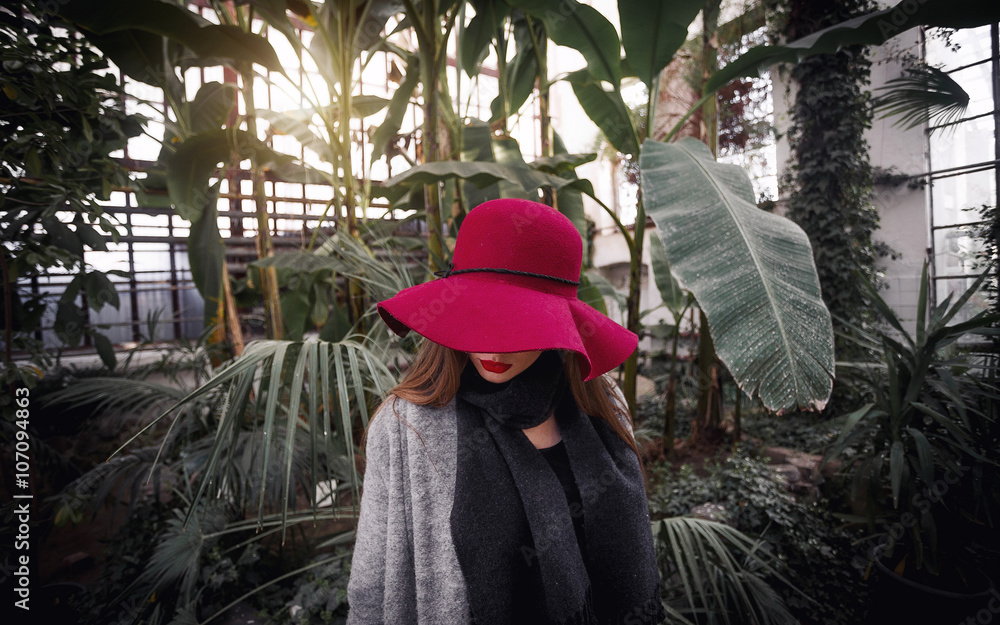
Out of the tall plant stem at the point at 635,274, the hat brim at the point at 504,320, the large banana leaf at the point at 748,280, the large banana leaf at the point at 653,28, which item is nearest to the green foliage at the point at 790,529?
the tall plant stem at the point at 635,274

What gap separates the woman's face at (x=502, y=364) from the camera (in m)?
0.82

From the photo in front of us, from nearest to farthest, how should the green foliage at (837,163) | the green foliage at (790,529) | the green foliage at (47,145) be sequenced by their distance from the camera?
the green foliage at (47,145) < the green foliage at (790,529) < the green foliage at (837,163)

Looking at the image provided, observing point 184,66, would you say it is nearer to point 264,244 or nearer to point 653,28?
point 264,244

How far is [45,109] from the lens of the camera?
45.4 inches

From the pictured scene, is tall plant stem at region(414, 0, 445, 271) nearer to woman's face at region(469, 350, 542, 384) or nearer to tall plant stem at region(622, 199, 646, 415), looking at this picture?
tall plant stem at region(622, 199, 646, 415)

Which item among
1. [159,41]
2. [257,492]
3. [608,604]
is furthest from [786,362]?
[159,41]

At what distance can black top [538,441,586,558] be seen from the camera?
90cm

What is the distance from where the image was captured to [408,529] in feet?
2.57

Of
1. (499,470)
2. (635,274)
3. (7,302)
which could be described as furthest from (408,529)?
(635,274)

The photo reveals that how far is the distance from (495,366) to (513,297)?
155mm

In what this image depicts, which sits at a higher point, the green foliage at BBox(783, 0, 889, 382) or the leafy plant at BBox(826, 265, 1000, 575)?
the green foliage at BBox(783, 0, 889, 382)

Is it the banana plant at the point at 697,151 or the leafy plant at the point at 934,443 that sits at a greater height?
the banana plant at the point at 697,151

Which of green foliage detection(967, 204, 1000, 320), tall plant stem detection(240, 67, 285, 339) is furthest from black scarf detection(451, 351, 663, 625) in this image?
green foliage detection(967, 204, 1000, 320)

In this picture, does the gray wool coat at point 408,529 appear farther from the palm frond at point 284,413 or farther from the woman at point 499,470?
the palm frond at point 284,413
